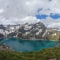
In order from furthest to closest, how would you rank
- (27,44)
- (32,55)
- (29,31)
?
1. (29,31)
2. (27,44)
3. (32,55)

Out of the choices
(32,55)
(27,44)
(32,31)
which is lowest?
(32,55)

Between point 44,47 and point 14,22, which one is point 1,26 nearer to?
point 14,22

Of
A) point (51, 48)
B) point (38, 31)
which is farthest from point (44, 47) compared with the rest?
point (38, 31)

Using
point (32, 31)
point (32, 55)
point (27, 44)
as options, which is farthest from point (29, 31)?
point (32, 55)

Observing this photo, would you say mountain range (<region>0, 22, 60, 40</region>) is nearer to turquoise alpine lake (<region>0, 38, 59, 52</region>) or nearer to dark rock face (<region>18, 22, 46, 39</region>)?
dark rock face (<region>18, 22, 46, 39</region>)

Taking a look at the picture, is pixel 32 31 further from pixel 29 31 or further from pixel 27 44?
pixel 27 44

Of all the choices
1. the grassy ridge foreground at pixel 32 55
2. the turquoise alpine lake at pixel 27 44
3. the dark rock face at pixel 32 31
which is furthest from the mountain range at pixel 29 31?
the grassy ridge foreground at pixel 32 55
